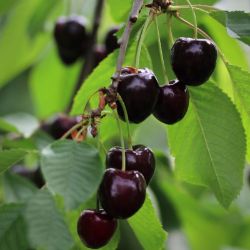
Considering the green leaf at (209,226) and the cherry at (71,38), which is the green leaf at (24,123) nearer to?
the cherry at (71,38)

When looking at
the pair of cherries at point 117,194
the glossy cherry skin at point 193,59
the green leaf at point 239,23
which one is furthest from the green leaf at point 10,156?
the green leaf at point 239,23

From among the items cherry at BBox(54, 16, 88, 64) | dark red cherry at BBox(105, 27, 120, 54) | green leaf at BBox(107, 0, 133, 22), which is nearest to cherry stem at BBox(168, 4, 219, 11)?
green leaf at BBox(107, 0, 133, 22)

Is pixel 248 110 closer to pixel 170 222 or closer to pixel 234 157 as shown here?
pixel 234 157

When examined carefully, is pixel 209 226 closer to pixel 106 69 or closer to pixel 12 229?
pixel 106 69

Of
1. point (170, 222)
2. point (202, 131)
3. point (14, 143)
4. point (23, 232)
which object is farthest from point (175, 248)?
point (23, 232)

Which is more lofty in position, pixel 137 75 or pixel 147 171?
pixel 137 75
